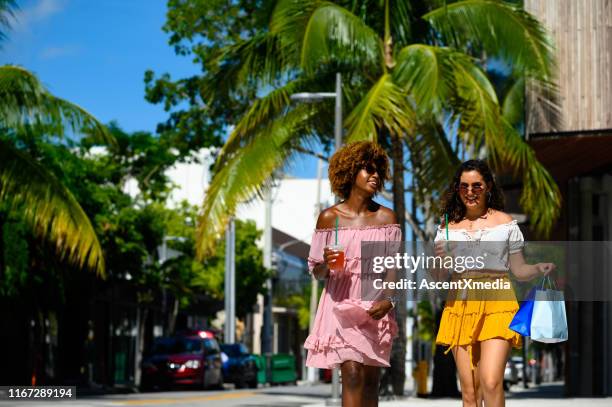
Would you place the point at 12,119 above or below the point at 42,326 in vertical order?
above

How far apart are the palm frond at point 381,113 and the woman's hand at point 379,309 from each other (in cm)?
1269

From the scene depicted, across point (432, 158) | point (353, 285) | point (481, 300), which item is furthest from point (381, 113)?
point (353, 285)

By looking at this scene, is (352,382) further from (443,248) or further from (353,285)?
(443,248)

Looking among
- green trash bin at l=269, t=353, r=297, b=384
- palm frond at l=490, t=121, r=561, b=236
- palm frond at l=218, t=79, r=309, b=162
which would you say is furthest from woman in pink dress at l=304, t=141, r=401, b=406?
green trash bin at l=269, t=353, r=297, b=384

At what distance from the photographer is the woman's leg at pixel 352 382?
6859 mm

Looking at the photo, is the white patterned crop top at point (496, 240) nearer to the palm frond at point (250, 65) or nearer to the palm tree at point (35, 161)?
the palm tree at point (35, 161)

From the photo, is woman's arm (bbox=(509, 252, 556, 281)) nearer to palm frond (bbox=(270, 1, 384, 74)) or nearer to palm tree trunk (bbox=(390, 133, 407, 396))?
palm frond (bbox=(270, 1, 384, 74))

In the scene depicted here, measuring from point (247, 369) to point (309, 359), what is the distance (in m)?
32.8

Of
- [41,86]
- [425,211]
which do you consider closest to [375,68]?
[41,86]

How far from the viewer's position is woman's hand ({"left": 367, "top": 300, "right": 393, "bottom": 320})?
22.6 feet

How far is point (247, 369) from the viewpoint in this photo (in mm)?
39656

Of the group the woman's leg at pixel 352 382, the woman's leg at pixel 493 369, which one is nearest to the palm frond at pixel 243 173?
the woman's leg at pixel 493 369

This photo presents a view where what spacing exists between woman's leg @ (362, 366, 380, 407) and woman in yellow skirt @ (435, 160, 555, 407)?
2.12 ft

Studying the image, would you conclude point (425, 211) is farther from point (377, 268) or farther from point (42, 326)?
point (377, 268)
